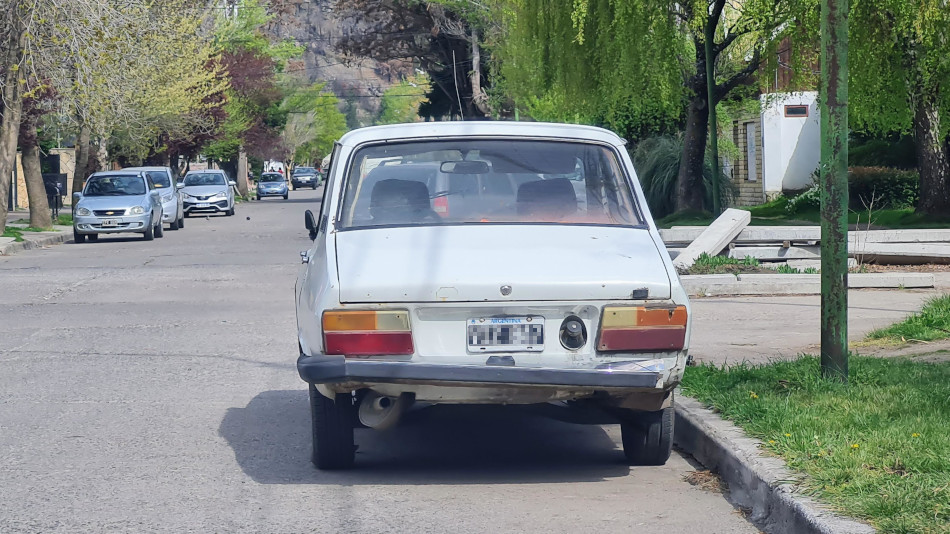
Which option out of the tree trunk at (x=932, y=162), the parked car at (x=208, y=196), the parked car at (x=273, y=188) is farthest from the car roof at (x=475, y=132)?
the parked car at (x=273, y=188)

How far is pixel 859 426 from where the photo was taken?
6.26 meters

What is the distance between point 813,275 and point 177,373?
25.0 feet

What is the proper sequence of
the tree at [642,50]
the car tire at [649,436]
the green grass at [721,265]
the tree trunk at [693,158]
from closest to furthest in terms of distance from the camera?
the car tire at [649,436]
the green grass at [721,265]
the tree at [642,50]
the tree trunk at [693,158]

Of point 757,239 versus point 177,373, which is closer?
point 177,373

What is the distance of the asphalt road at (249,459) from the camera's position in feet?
18.4

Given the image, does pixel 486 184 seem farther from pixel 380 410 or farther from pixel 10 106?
pixel 10 106

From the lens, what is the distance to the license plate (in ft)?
19.1

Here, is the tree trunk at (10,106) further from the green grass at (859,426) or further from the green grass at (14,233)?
the green grass at (859,426)

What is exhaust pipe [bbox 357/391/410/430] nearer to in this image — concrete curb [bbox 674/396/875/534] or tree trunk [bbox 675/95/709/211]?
concrete curb [bbox 674/396/875/534]

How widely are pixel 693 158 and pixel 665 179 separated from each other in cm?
209

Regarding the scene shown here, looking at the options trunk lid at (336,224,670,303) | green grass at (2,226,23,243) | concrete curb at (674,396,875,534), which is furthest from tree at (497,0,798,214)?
trunk lid at (336,224,670,303)

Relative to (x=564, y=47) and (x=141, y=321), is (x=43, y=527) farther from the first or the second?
(x=564, y=47)

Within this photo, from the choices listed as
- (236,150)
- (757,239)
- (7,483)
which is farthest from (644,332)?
(236,150)

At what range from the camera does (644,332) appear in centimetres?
584
